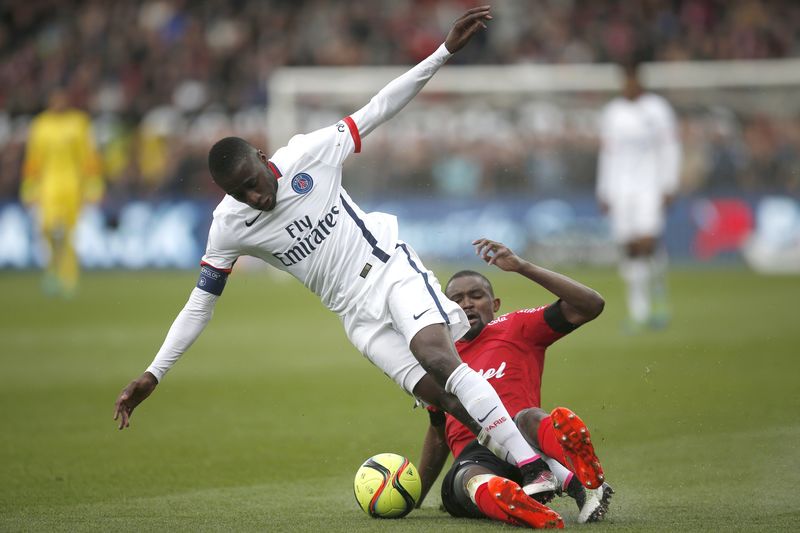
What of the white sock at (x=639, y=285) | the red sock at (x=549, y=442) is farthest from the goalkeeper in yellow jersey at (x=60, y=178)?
the red sock at (x=549, y=442)

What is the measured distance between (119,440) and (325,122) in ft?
47.8

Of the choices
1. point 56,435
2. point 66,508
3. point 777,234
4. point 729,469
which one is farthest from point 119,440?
point 777,234

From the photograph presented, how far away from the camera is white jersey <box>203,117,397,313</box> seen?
6.16 metres

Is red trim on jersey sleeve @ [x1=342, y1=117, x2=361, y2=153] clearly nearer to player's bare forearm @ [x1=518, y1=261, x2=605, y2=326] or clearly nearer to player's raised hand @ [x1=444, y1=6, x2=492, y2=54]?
player's raised hand @ [x1=444, y1=6, x2=492, y2=54]

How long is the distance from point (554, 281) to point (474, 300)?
58 cm

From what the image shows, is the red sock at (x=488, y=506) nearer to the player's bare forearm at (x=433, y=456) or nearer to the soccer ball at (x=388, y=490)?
the soccer ball at (x=388, y=490)

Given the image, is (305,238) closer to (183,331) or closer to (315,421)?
(183,331)

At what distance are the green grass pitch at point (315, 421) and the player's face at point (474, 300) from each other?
98 centimetres

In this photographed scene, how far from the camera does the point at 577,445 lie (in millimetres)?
5324

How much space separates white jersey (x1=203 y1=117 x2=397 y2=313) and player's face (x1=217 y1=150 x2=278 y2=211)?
13cm

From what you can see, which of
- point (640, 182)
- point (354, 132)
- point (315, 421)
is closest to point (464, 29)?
point (354, 132)

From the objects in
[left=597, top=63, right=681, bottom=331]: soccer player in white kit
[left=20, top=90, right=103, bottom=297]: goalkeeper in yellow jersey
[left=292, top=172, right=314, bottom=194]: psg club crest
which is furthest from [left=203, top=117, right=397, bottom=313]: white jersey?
[left=20, top=90, right=103, bottom=297]: goalkeeper in yellow jersey

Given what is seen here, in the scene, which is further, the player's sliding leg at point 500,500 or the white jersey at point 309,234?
the white jersey at point 309,234

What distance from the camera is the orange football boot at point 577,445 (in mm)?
5316
